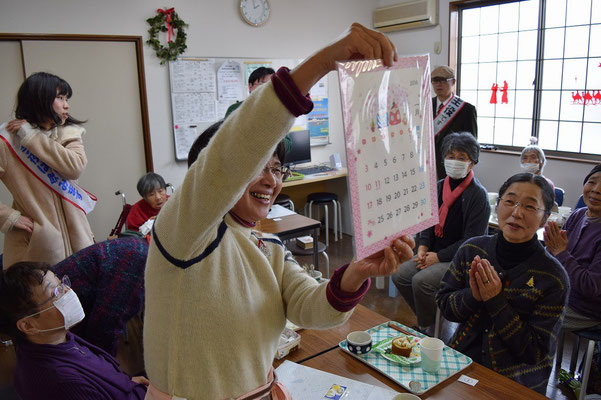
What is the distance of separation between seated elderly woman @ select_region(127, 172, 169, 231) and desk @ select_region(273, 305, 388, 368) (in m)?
1.95

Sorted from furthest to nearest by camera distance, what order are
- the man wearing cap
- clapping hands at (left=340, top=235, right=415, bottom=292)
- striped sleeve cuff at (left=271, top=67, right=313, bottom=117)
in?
1. the man wearing cap
2. clapping hands at (left=340, top=235, right=415, bottom=292)
3. striped sleeve cuff at (left=271, top=67, right=313, bottom=117)

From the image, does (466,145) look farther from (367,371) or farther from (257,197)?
(257,197)

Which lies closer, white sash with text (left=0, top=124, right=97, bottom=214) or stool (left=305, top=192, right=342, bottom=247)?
white sash with text (left=0, top=124, right=97, bottom=214)

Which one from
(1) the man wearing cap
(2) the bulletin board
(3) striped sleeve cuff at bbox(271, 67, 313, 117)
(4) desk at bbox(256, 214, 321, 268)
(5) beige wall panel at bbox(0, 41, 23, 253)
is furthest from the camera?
(2) the bulletin board

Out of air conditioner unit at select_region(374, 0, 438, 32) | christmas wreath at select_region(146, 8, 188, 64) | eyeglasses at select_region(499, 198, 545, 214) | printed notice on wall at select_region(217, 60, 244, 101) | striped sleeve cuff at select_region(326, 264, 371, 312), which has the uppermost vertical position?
air conditioner unit at select_region(374, 0, 438, 32)

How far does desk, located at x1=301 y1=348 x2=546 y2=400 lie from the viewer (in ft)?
4.57

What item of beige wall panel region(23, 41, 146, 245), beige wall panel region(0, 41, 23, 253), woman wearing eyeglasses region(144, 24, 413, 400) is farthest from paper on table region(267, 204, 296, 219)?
woman wearing eyeglasses region(144, 24, 413, 400)

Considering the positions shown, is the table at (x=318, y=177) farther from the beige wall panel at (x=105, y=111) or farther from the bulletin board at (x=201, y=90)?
the beige wall panel at (x=105, y=111)

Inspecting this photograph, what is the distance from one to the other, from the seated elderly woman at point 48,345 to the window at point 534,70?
4.43m

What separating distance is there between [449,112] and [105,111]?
3106mm

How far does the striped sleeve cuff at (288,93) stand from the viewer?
2.32 ft

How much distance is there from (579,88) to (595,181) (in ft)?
7.52

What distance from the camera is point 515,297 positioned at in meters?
1.87

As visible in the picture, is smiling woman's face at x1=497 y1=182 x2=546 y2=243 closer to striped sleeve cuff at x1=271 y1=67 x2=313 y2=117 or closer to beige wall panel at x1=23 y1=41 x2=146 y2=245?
striped sleeve cuff at x1=271 y1=67 x2=313 y2=117
